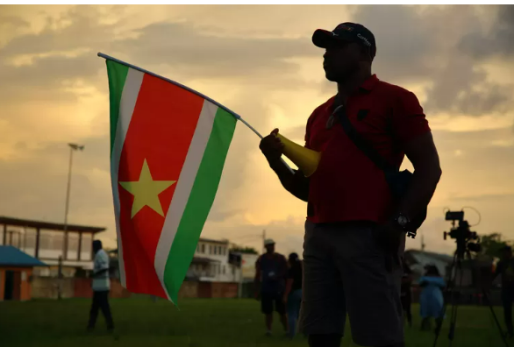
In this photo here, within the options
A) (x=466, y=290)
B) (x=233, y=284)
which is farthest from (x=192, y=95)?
(x=233, y=284)

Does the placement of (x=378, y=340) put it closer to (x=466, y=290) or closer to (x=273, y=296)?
(x=273, y=296)

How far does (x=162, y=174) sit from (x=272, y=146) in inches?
69.2

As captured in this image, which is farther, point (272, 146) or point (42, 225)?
point (42, 225)

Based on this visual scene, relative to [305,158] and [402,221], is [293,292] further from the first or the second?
[402,221]

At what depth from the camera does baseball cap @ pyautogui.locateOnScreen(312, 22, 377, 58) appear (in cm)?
436

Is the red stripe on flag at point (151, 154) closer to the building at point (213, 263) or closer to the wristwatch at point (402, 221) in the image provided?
the wristwatch at point (402, 221)

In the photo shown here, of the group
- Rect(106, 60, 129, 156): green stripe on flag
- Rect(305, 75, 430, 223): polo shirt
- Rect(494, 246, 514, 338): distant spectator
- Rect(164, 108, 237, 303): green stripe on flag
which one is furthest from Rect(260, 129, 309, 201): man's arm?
Rect(494, 246, 514, 338): distant spectator

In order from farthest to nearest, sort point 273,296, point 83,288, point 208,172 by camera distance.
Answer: point 83,288, point 273,296, point 208,172

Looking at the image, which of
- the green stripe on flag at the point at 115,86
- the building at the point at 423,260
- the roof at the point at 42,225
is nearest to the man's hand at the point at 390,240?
the green stripe on flag at the point at 115,86

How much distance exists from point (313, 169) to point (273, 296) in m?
12.9

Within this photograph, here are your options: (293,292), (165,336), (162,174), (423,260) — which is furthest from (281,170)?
(423,260)

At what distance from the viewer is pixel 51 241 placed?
86312 millimetres

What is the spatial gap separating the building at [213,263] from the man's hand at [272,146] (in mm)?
102159

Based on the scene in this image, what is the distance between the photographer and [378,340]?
409cm
